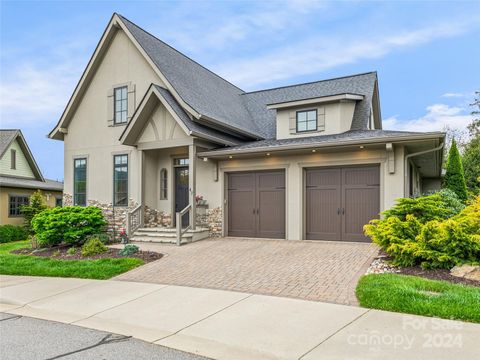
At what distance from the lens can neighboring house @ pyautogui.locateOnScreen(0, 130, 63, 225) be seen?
20.7 metres

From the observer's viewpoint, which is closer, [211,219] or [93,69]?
[211,219]

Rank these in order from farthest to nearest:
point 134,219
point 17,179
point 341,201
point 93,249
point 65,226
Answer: point 17,179 → point 134,219 → point 65,226 → point 341,201 → point 93,249

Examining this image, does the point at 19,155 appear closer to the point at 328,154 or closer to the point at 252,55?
the point at 252,55

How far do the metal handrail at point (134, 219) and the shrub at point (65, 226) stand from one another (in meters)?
1.30

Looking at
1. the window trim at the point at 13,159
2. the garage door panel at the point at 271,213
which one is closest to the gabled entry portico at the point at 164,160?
the garage door panel at the point at 271,213

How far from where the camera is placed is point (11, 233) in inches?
771

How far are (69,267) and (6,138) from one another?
18.0 meters

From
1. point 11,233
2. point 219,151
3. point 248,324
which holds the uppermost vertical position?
point 219,151

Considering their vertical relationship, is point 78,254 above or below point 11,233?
above

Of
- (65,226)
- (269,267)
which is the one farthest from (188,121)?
(269,267)

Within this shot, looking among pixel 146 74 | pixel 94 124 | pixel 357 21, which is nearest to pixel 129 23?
pixel 146 74

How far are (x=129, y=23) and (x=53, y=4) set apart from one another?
282 cm

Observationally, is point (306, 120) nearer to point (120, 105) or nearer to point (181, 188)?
point (181, 188)

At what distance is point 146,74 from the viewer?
14375 mm
